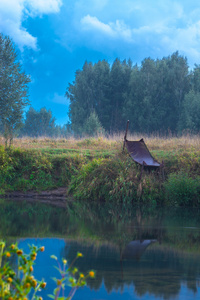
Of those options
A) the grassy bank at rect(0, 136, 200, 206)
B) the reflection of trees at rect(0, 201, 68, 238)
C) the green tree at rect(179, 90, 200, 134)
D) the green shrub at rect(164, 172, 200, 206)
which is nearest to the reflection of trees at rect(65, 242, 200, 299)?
the reflection of trees at rect(0, 201, 68, 238)

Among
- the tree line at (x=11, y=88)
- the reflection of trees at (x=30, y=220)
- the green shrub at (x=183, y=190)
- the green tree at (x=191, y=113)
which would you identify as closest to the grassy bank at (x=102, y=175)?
the green shrub at (x=183, y=190)

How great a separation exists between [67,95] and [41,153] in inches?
1390

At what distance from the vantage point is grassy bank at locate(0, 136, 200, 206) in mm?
10870

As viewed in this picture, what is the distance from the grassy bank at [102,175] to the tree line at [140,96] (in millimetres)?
22785

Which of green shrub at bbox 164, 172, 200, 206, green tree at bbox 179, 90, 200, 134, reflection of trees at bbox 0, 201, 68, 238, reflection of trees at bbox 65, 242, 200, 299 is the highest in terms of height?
green tree at bbox 179, 90, 200, 134

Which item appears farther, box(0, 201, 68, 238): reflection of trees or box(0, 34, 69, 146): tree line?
box(0, 34, 69, 146): tree line

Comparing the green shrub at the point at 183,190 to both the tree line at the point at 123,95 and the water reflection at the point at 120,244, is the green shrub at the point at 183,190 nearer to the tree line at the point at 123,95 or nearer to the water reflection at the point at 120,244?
the water reflection at the point at 120,244

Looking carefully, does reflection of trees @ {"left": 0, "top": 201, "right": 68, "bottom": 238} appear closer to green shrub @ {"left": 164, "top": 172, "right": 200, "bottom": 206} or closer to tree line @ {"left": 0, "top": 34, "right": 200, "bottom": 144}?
green shrub @ {"left": 164, "top": 172, "right": 200, "bottom": 206}

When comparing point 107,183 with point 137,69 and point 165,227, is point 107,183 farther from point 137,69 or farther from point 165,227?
point 137,69

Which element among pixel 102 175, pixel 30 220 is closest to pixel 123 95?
pixel 102 175

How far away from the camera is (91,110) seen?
145 feet

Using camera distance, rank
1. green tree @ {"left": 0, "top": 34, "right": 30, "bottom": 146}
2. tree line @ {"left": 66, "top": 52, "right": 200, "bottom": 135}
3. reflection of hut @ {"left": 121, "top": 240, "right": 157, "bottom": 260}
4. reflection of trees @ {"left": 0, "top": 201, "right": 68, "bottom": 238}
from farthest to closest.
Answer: tree line @ {"left": 66, "top": 52, "right": 200, "bottom": 135}
green tree @ {"left": 0, "top": 34, "right": 30, "bottom": 146}
reflection of trees @ {"left": 0, "top": 201, "right": 68, "bottom": 238}
reflection of hut @ {"left": 121, "top": 240, "right": 157, "bottom": 260}

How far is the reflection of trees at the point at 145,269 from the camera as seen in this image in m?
3.62

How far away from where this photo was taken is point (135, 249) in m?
5.32
